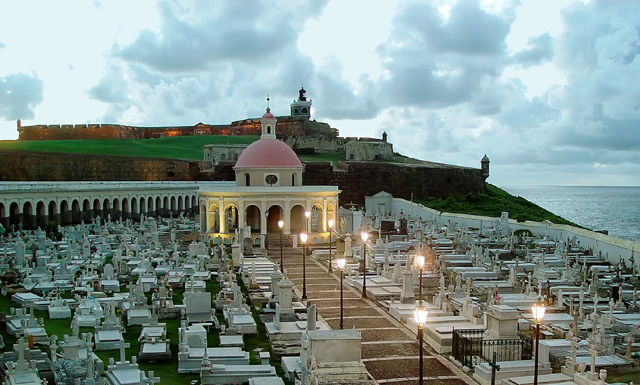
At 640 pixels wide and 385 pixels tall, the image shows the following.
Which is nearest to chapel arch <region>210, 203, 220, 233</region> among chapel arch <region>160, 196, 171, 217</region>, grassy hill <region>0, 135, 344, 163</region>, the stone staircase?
the stone staircase

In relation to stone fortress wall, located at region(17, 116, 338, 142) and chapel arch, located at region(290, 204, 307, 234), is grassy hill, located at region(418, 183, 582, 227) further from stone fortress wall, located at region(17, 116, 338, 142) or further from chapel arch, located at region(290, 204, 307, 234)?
stone fortress wall, located at region(17, 116, 338, 142)

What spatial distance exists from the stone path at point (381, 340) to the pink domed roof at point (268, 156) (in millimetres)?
14713

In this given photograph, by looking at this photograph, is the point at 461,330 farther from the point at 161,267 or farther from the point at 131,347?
the point at 161,267

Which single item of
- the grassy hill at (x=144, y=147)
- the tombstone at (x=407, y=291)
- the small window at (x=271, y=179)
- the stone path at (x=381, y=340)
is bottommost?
the stone path at (x=381, y=340)

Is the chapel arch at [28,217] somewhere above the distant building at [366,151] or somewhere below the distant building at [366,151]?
below

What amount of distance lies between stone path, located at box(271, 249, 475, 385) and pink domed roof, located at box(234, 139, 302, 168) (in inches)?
579

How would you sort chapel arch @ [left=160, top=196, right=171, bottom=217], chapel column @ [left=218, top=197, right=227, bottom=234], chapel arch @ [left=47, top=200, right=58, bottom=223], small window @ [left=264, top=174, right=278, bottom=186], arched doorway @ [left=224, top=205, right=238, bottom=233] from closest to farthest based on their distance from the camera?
chapel column @ [left=218, top=197, right=227, bottom=234] → arched doorway @ [left=224, top=205, right=238, bottom=233] → small window @ [left=264, top=174, right=278, bottom=186] → chapel arch @ [left=47, top=200, right=58, bottom=223] → chapel arch @ [left=160, top=196, right=171, bottom=217]

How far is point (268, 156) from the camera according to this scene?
3744 cm

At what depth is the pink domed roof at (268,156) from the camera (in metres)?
37.2

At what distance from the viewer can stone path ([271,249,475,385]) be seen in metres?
12.5

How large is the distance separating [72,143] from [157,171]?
93.8ft

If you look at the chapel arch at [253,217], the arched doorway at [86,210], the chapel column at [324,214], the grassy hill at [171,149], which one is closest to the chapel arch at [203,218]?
the chapel arch at [253,217]

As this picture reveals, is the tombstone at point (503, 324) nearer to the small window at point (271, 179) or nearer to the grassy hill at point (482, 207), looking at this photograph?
the small window at point (271, 179)

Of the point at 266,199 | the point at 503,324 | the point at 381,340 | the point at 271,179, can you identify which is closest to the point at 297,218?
the point at 271,179
